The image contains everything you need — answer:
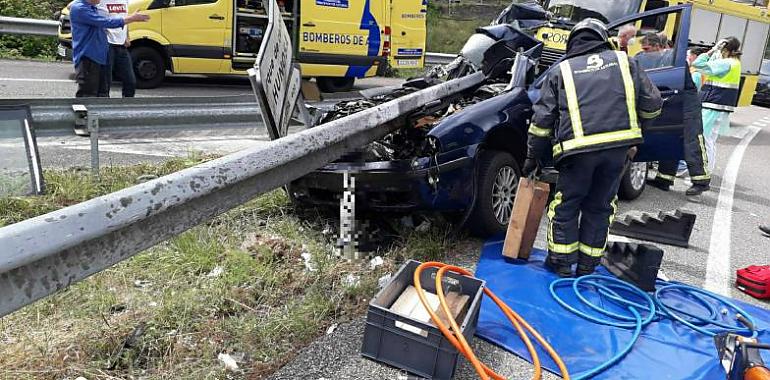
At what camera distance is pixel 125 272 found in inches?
130

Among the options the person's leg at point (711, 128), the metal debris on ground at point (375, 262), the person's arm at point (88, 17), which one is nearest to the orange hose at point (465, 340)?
the metal debris on ground at point (375, 262)

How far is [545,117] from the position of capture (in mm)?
3826

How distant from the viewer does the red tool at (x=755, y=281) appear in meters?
3.83

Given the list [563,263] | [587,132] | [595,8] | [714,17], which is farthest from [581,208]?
[714,17]

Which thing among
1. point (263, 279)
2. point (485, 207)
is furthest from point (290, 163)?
point (485, 207)

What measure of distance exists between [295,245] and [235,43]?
7.26 meters

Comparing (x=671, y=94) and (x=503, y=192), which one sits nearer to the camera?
(x=503, y=192)

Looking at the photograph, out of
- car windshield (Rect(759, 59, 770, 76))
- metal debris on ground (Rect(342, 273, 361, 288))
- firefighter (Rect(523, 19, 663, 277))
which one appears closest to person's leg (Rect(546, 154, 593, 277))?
firefighter (Rect(523, 19, 663, 277))

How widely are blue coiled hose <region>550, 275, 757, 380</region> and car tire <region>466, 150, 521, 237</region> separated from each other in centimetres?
76

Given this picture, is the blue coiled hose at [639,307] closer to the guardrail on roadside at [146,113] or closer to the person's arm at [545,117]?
the person's arm at [545,117]

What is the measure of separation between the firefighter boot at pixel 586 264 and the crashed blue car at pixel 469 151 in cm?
68

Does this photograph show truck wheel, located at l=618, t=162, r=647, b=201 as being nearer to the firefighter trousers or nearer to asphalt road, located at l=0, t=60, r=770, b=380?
asphalt road, located at l=0, t=60, r=770, b=380

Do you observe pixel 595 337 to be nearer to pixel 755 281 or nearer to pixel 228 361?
pixel 755 281

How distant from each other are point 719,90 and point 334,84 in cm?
735
